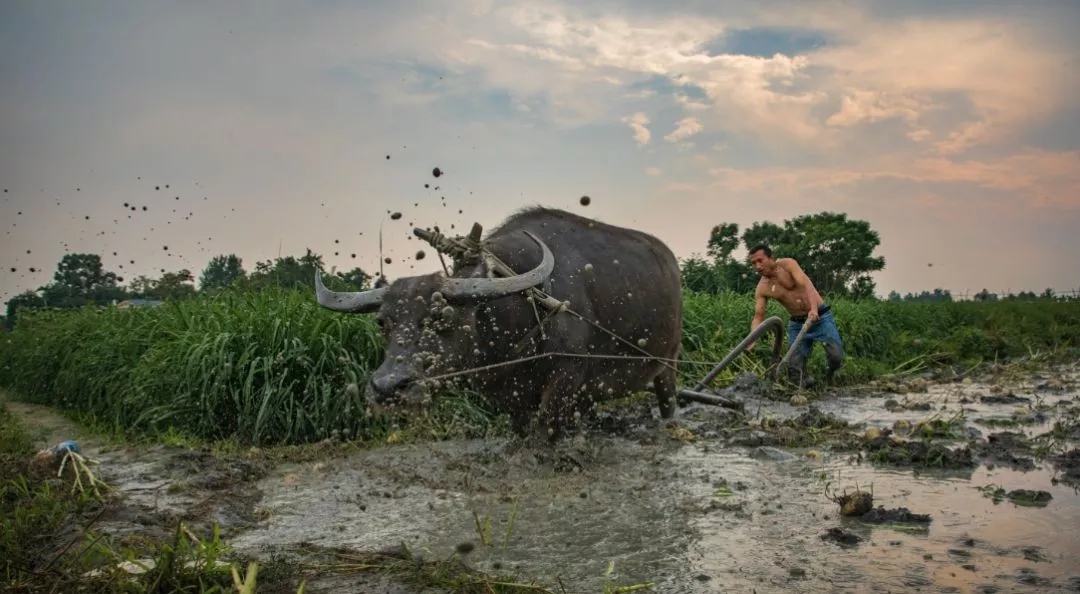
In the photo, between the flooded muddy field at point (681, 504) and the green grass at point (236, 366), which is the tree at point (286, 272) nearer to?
the green grass at point (236, 366)

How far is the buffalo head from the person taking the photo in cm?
474

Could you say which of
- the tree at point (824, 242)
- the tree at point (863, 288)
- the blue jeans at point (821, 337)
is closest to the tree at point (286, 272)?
the blue jeans at point (821, 337)

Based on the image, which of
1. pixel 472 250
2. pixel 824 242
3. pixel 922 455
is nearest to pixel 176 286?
pixel 472 250

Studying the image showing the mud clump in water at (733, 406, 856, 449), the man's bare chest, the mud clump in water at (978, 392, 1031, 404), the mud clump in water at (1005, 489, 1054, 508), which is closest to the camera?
the mud clump in water at (1005, 489, 1054, 508)

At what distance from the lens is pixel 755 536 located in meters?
3.87

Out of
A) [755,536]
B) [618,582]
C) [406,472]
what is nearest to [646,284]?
[406,472]

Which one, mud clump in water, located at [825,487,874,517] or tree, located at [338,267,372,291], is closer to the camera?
mud clump in water, located at [825,487,874,517]

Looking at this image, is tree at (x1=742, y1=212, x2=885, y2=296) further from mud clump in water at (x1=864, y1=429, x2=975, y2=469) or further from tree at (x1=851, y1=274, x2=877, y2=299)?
mud clump in water at (x1=864, y1=429, x2=975, y2=469)

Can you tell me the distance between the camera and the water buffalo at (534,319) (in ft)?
16.1

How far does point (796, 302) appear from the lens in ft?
29.9

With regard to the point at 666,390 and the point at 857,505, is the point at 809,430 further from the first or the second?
the point at 857,505

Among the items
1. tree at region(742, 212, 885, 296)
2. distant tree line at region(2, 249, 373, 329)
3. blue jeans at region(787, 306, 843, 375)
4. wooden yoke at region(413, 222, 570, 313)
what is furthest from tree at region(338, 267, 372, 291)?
tree at region(742, 212, 885, 296)

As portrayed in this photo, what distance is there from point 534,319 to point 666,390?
7.13 feet

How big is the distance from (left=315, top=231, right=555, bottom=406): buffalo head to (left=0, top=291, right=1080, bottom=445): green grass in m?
0.39
